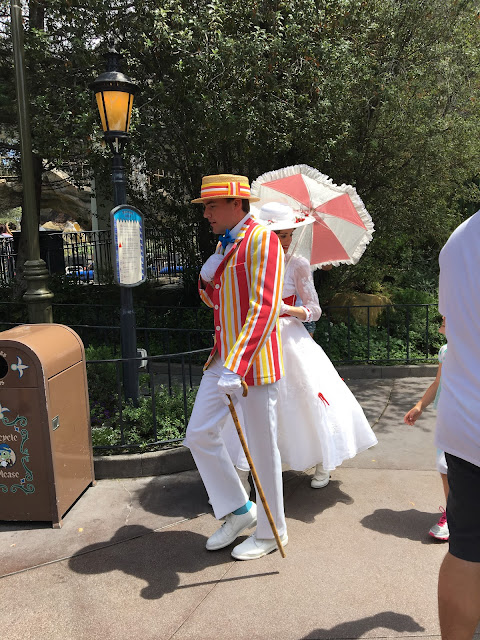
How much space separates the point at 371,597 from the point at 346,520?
2.80ft

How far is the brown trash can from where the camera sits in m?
3.58

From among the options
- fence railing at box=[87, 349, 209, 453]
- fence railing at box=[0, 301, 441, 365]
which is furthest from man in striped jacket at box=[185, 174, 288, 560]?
fence railing at box=[0, 301, 441, 365]

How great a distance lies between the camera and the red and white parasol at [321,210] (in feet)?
15.1

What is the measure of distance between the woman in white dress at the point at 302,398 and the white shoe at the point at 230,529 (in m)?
0.41

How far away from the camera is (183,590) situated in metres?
3.04

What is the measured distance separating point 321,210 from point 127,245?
171 cm

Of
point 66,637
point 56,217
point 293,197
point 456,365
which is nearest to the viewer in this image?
point 456,365

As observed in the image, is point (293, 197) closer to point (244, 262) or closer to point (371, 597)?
point (244, 262)

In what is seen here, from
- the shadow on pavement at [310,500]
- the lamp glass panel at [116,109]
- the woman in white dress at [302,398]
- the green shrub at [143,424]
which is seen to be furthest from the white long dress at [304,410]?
the lamp glass panel at [116,109]

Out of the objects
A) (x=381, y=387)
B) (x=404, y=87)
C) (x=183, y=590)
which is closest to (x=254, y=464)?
(x=183, y=590)

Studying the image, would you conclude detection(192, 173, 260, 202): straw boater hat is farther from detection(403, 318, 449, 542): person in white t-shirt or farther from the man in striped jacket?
detection(403, 318, 449, 542): person in white t-shirt

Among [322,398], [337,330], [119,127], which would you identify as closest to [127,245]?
[119,127]

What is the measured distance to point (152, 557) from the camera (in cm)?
338

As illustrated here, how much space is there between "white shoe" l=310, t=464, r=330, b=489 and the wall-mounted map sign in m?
2.19
